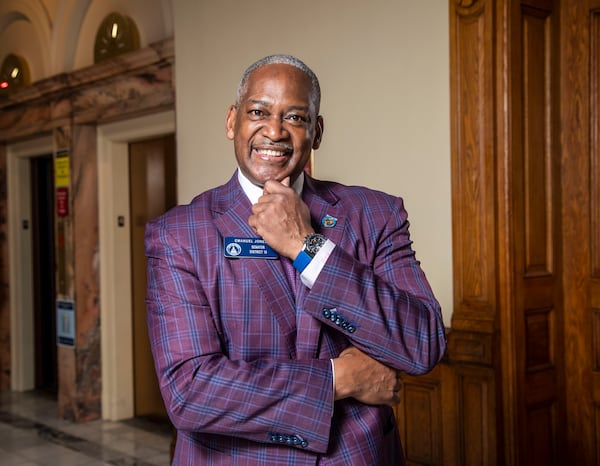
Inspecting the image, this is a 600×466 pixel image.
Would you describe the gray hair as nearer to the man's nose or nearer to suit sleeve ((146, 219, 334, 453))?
the man's nose

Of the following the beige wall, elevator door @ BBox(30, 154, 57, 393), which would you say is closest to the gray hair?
the beige wall

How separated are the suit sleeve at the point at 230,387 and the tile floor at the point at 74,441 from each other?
12.9 feet

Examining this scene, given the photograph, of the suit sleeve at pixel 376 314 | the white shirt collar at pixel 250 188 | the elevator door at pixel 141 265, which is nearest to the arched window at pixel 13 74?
the elevator door at pixel 141 265

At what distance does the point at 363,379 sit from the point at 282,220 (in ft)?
1.24

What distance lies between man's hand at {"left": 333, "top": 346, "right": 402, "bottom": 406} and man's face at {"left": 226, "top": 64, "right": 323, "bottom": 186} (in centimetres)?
44

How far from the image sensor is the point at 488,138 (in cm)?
324

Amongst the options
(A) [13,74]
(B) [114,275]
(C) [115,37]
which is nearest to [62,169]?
(B) [114,275]

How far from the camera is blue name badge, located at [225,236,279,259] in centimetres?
160

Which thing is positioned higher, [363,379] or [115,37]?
[115,37]

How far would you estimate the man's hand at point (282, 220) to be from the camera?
1.55 meters

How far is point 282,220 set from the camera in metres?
1.57

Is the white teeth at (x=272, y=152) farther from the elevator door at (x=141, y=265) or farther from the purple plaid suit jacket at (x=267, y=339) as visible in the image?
the elevator door at (x=141, y=265)

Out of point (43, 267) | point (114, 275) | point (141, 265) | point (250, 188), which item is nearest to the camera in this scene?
point (250, 188)

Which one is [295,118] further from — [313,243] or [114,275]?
[114,275]
